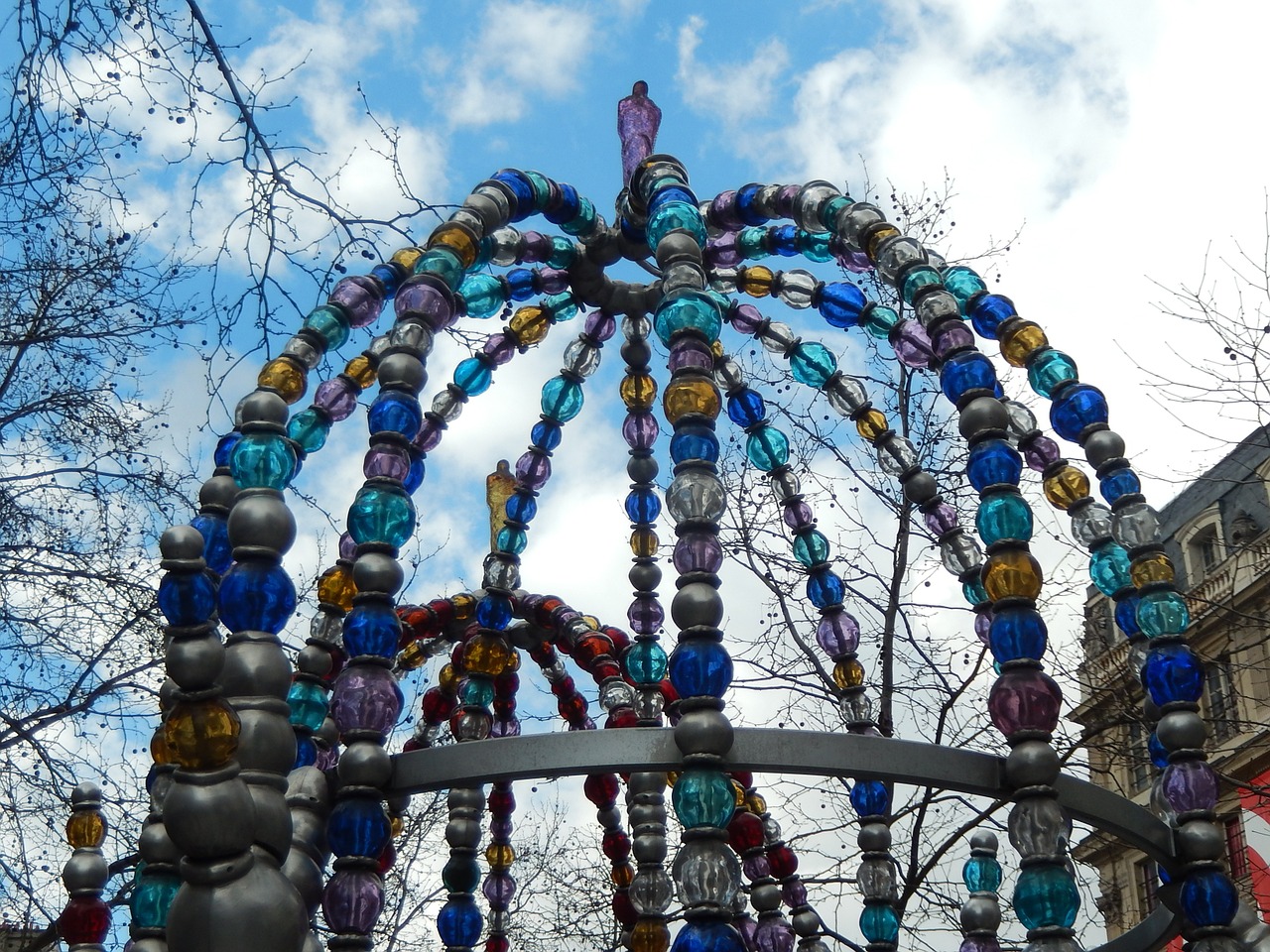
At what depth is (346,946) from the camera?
3.67 m

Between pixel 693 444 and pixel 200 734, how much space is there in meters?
1.55

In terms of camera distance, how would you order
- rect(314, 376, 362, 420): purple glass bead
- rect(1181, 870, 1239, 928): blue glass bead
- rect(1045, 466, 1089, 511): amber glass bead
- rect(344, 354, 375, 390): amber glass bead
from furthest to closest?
rect(344, 354, 375, 390): amber glass bead < rect(314, 376, 362, 420): purple glass bead < rect(1045, 466, 1089, 511): amber glass bead < rect(1181, 870, 1239, 928): blue glass bead

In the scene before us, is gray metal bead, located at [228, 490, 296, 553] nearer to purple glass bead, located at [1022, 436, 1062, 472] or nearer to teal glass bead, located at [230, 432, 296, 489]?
teal glass bead, located at [230, 432, 296, 489]

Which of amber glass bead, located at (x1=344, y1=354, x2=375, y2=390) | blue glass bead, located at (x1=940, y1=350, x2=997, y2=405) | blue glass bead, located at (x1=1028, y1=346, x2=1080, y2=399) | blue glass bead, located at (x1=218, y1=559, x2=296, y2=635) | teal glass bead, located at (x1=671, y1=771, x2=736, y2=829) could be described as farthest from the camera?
amber glass bead, located at (x1=344, y1=354, x2=375, y2=390)

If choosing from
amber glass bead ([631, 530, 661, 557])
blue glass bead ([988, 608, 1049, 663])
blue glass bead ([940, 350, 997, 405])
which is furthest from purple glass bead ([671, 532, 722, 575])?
amber glass bead ([631, 530, 661, 557])

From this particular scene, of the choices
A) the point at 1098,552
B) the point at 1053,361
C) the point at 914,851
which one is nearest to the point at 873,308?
the point at 1053,361

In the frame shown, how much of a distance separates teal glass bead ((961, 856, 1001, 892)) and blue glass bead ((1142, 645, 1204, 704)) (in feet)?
3.75

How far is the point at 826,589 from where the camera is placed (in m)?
6.03

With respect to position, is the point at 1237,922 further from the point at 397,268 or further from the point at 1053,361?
the point at 397,268

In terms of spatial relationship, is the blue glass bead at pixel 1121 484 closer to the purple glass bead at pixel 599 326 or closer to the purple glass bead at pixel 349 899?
the purple glass bead at pixel 349 899

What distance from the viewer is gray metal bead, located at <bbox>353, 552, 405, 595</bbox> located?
12.4 ft

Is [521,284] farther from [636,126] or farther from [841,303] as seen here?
[841,303]

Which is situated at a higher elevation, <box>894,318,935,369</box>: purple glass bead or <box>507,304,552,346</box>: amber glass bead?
<box>507,304,552,346</box>: amber glass bead

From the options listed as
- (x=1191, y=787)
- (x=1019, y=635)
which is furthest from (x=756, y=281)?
(x=1191, y=787)
